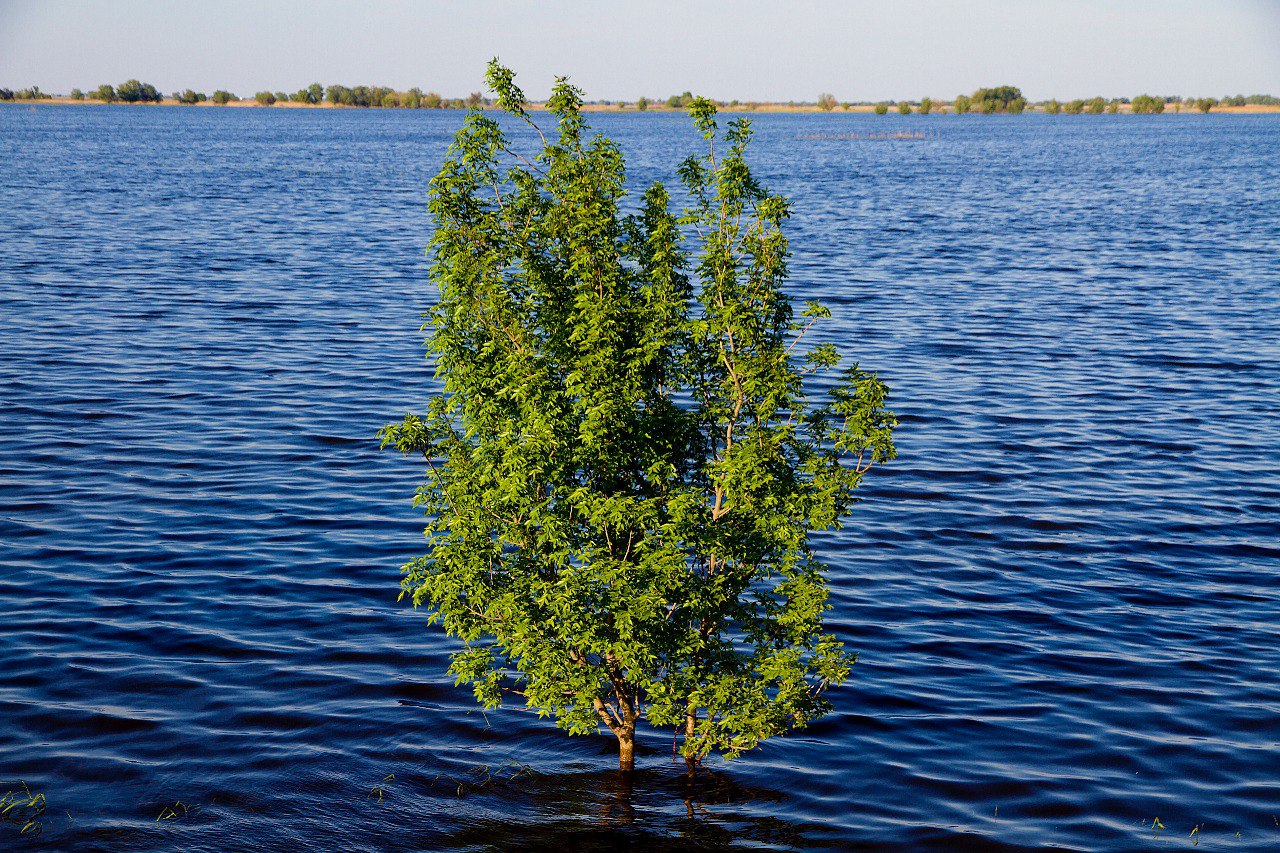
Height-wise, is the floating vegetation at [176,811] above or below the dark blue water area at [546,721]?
above

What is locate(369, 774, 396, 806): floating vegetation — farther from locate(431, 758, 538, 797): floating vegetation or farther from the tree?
the tree

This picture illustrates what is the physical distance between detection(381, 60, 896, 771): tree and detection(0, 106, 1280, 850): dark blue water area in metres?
2.47

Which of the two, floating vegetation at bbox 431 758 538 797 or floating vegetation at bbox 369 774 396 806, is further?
floating vegetation at bbox 431 758 538 797

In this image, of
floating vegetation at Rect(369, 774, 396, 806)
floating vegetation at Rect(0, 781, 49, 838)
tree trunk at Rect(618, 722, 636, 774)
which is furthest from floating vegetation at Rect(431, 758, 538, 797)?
floating vegetation at Rect(0, 781, 49, 838)

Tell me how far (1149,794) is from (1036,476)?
14163 mm

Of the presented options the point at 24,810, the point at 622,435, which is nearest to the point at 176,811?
the point at 24,810

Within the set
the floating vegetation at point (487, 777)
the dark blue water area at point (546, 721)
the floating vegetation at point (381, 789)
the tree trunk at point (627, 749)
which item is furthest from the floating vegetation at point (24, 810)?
the tree trunk at point (627, 749)

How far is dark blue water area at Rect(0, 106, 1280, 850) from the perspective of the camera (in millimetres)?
14625

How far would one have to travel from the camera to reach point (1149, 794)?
1530cm

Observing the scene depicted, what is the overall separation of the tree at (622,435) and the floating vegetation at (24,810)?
5436 mm

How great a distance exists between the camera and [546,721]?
17.2 m

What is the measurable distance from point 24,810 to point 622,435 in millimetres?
8713

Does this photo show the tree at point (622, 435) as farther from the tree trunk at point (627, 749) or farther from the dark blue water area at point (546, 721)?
the dark blue water area at point (546, 721)

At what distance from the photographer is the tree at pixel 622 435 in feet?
41.8
